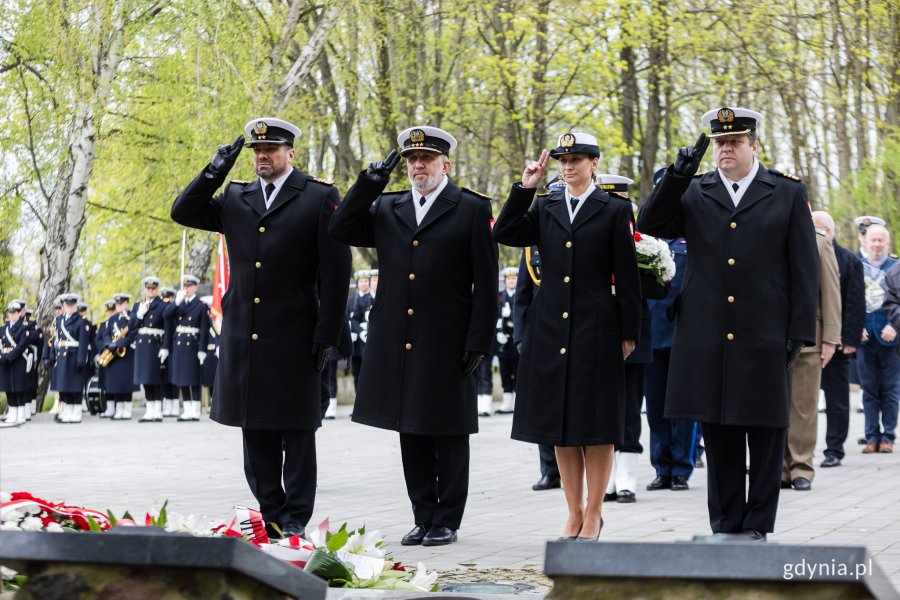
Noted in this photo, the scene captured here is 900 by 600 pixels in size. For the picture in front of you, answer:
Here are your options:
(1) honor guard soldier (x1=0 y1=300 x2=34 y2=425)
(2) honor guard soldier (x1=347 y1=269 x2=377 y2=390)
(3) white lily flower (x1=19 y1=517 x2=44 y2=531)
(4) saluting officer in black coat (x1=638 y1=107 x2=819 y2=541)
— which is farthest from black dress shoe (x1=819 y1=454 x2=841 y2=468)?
(1) honor guard soldier (x1=0 y1=300 x2=34 y2=425)

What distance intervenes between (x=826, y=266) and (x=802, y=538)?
3121 millimetres

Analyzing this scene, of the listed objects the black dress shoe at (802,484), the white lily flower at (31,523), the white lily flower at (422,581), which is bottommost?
the black dress shoe at (802,484)

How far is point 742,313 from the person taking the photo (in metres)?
6.32

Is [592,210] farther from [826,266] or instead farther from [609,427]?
[826,266]

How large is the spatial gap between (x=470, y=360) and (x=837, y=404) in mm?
5398

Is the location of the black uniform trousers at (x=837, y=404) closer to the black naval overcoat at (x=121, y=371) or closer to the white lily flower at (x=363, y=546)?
the white lily flower at (x=363, y=546)

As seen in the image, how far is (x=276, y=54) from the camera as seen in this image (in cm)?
2673

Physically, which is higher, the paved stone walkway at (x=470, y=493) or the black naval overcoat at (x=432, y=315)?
the black naval overcoat at (x=432, y=315)

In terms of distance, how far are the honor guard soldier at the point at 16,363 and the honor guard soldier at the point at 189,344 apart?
2.27 metres

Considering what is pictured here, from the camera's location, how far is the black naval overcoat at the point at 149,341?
2225 centimetres

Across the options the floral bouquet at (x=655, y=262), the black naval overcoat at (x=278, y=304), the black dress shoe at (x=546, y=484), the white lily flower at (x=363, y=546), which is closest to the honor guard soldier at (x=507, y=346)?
the black dress shoe at (x=546, y=484)

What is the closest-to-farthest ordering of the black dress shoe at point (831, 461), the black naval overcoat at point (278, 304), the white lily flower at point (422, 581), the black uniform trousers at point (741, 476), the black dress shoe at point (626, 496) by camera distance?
the white lily flower at point (422, 581) → the black uniform trousers at point (741, 476) → the black naval overcoat at point (278, 304) → the black dress shoe at point (626, 496) → the black dress shoe at point (831, 461)

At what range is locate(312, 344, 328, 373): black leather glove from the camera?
7293 millimetres

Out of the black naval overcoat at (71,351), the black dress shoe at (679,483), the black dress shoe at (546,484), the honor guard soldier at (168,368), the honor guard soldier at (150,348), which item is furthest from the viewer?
the honor guard soldier at (168,368)
